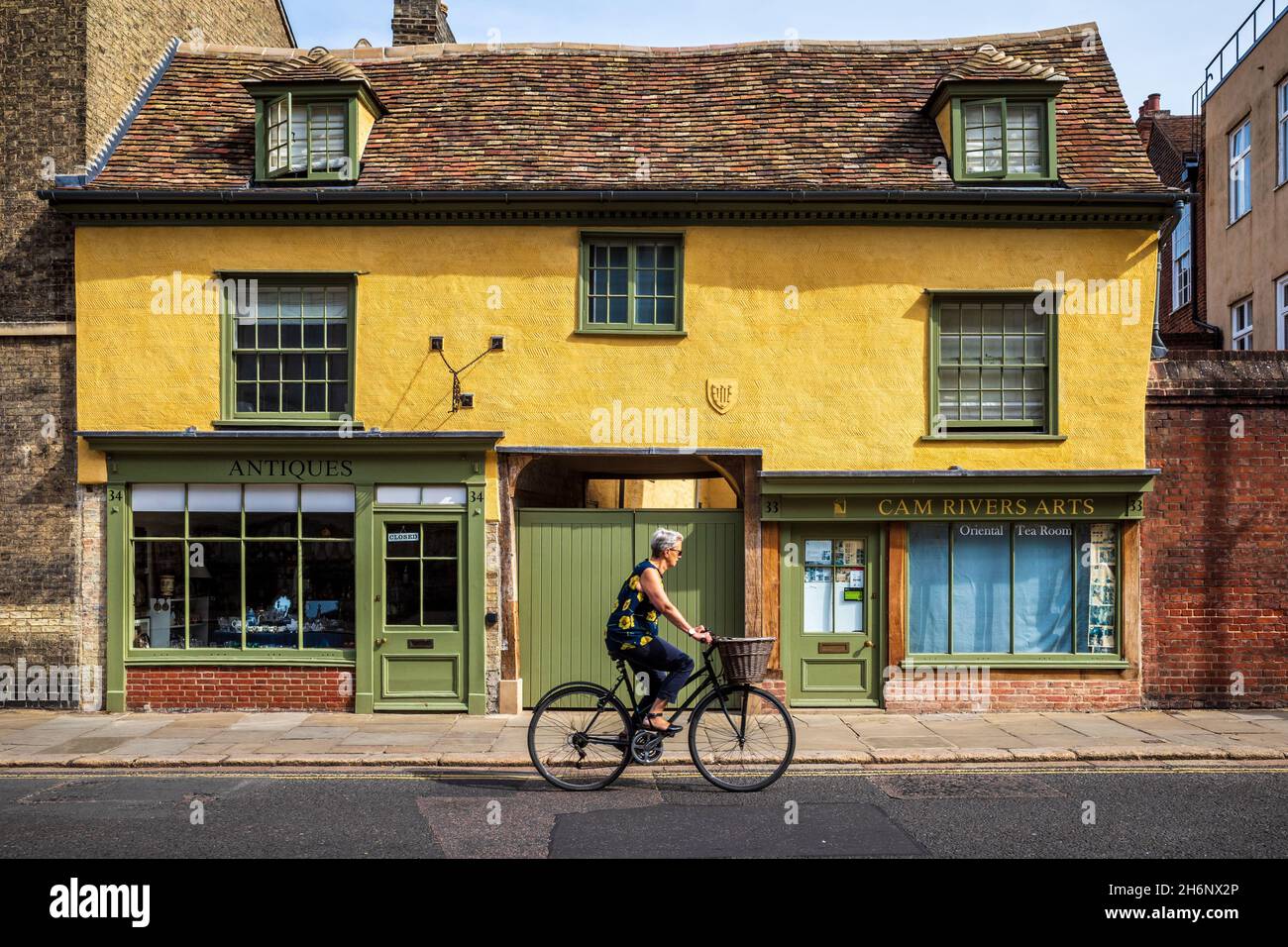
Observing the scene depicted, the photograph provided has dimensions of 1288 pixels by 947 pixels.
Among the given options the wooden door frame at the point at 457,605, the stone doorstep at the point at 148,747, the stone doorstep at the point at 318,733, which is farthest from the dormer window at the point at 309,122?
the stone doorstep at the point at 148,747

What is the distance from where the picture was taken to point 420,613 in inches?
463

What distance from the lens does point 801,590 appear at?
39.0 feet

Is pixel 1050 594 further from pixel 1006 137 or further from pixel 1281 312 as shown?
pixel 1281 312

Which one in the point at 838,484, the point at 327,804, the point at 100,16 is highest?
the point at 100,16

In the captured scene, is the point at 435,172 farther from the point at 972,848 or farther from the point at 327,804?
the point at 972,848

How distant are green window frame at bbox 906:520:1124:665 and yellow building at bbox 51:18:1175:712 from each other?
0.13 ft

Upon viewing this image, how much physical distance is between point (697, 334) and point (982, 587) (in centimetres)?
446

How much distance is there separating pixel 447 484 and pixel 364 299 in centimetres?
236

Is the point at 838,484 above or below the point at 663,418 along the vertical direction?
below

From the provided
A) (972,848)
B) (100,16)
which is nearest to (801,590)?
(972,848)

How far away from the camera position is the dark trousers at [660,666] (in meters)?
7.73

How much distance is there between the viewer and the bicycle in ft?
26.1
